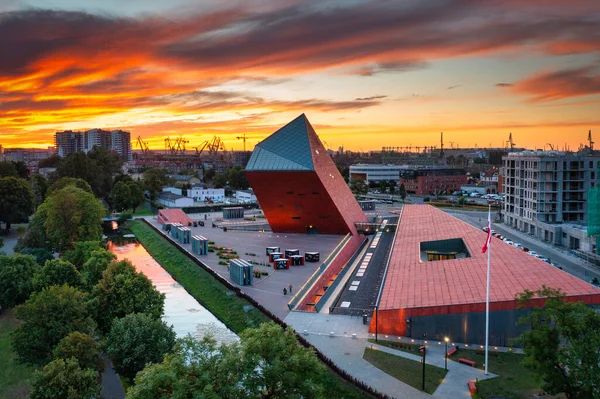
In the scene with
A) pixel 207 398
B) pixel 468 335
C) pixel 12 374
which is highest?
pixel 207 398

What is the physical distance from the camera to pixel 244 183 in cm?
11450

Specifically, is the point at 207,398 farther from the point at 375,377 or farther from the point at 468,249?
the point at 468,249

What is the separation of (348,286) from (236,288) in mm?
7878

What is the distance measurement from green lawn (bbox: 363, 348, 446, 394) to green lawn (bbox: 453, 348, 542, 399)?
1.67 metres

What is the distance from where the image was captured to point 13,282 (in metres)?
31.9

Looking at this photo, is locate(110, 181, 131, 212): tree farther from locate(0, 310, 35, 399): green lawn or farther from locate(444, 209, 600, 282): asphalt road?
locate(0, 310, 35, 399): green lawn

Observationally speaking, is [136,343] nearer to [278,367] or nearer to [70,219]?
[278,367]

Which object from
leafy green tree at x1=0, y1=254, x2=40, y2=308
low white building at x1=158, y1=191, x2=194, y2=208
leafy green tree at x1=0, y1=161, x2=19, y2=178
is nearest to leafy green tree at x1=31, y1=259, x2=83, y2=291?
leafy green tree at x1=0, y1=254, x2=40, y2=308

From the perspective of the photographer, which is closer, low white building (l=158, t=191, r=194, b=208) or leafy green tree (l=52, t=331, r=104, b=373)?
leafy green tree (l=52, t=331, r=104, b=373)

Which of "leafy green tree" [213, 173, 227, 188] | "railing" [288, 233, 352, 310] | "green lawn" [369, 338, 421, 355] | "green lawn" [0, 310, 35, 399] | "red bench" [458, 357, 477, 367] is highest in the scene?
"leafy green tree" [213, 173, 227, 188]

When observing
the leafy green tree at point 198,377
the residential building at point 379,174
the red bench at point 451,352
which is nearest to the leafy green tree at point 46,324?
the leafy green tree at point 198,377

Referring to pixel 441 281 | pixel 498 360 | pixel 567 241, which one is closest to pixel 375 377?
pixel 498 360

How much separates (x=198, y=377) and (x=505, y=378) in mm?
13195

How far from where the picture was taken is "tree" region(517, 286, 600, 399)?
1577cm
